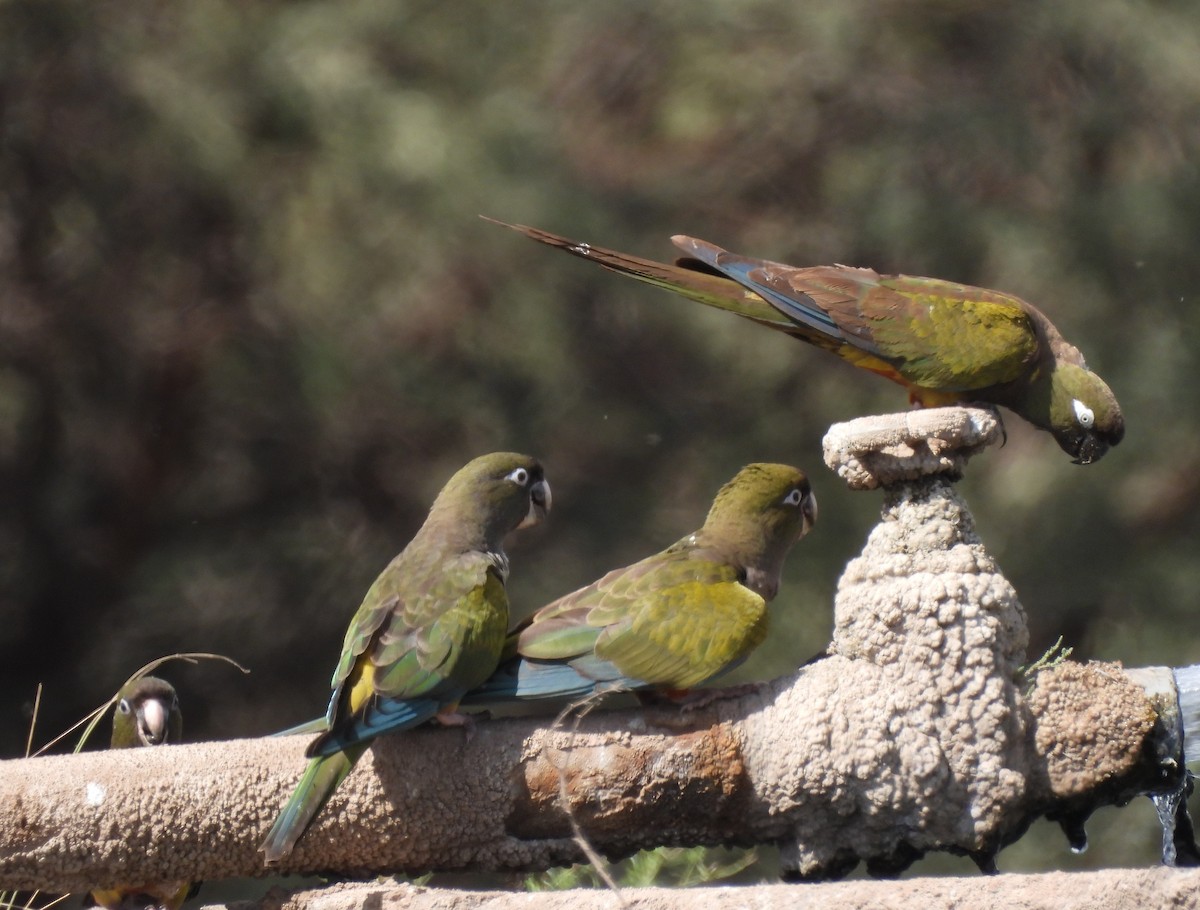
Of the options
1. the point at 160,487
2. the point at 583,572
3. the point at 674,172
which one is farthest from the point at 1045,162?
the point at 160,487

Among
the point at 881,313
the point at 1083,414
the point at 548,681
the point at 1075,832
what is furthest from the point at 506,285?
the point at 1075,832

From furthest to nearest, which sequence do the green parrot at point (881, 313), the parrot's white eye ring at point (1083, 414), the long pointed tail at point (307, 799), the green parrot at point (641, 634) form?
the parrot's white eye ring at point (1083, 414) < the green parrot at point (881, 313) < the green parrot at point (641, 634) < the long pointed tail at point (307, 799)

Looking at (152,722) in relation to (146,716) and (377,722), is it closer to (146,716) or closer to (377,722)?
(146,716)

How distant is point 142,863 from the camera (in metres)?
2.12

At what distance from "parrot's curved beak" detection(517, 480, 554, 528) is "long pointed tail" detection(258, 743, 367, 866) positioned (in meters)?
0.70

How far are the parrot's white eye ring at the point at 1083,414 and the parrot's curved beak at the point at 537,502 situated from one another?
103 centimetres

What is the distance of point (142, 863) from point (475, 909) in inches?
20.0

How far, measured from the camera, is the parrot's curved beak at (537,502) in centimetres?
269

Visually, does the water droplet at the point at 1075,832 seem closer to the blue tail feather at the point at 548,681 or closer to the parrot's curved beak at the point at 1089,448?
the blue tail feather at the point at 548,681

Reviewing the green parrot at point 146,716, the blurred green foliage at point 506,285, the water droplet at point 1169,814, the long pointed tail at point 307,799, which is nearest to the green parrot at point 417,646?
the long pointed tail at point 307,799

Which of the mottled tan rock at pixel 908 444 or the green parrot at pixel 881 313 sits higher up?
the green parrot at pixel 881 313

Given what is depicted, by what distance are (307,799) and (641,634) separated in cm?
55

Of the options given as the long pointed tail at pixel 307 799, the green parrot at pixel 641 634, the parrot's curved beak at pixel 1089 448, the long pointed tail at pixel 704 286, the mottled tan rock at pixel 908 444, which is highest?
the long pointed tail at pixel 704 286

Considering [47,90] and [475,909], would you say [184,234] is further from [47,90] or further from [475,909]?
[475,909]
